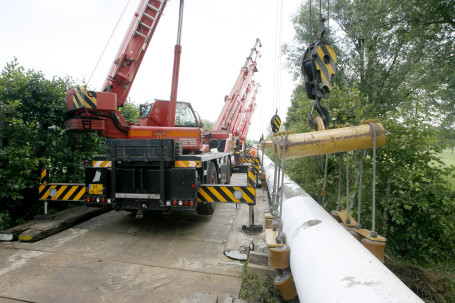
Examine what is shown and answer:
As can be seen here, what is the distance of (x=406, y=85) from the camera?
12.0 meters

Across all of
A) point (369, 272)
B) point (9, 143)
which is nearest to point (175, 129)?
point (9, 143)

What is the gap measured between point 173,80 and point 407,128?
4.19m

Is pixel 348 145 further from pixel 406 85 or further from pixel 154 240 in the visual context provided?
pixel 406 85

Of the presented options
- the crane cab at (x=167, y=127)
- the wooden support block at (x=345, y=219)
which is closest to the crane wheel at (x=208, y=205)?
the crane cab at (x=167, y=127)

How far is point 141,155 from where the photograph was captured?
155 inches

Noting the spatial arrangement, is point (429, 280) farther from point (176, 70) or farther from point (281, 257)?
point (176, 70)

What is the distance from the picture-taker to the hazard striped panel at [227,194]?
4152mm

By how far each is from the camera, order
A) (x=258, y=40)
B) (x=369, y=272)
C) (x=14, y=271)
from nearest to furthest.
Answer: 1. (x=369, y=272)
2. (x=14, y=271)
3. (x=258, y=40)

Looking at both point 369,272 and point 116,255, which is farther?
point 116,255

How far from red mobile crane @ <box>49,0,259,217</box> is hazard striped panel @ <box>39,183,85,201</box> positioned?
0.06 feet

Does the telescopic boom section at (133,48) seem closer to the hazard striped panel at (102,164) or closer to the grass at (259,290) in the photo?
the hazard striped panel at (102,164)

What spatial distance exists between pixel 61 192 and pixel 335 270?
4604mm

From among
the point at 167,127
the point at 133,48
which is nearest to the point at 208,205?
the point at 167,127

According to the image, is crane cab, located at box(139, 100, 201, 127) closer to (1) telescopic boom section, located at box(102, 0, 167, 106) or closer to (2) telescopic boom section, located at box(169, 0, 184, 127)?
(2) telescopic boom section, located at box(169, 0, 184, 127)
